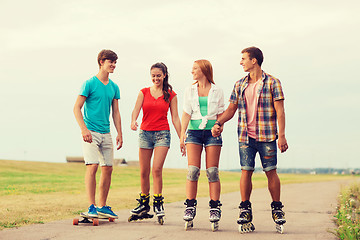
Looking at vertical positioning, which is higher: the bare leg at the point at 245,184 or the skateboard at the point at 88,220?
the bare leg at the point at 245,184

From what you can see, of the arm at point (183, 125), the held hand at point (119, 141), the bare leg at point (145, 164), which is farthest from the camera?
the held hand at point (119, 141)

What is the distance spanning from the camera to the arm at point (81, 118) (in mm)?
6988

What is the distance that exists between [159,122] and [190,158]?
1005mm

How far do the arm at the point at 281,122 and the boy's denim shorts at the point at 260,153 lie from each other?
0.36ft

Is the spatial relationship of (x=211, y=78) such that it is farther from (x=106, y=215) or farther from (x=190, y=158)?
(x=106, y=215)

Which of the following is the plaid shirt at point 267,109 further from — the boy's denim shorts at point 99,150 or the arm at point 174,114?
the boy's denim shorts at point 99,150

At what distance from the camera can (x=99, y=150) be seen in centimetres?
736

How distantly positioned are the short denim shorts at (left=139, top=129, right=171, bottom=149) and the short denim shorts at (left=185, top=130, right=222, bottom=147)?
71 cm

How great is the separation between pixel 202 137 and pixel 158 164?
3.40 ft

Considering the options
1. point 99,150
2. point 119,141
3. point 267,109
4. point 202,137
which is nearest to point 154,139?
point 119,141

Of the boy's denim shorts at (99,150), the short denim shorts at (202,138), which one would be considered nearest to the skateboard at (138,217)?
the boy's denim shorts at (99,150)

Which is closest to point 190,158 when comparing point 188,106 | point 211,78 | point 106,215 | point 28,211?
point 188,106

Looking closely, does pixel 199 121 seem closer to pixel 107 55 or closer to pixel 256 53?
pixel 256 53

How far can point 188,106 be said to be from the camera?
6.77 meters
